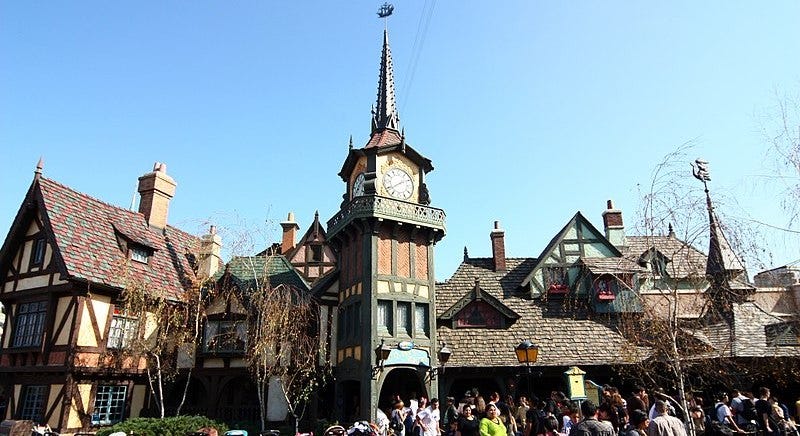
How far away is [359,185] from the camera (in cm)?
2339

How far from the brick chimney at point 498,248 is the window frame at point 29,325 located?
19.0m

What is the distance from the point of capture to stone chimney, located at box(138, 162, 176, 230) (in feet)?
85.4

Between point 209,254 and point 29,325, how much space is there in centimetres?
767

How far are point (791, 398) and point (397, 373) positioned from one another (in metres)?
15.3

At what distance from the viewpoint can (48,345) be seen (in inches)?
763

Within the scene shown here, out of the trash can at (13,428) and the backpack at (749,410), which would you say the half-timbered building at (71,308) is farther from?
the backpack at (749,410)

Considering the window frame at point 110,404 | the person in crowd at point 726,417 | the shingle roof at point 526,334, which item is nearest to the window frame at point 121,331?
the window frame at point 110,404

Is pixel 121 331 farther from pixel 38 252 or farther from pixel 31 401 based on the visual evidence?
pixel 38 252

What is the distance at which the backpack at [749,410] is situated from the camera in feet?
40.5

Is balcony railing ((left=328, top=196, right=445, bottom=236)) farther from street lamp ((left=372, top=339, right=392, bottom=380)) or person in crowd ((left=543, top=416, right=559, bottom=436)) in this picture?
person in crowd ((left=543, top=416, right=559, bottom=436))

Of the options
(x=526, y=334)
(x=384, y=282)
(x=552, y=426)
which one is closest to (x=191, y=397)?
(x=384, y=282)

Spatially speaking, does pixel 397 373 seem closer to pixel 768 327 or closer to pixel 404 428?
pixel 404 428

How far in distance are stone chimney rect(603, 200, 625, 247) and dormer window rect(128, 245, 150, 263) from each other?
21.8 metres

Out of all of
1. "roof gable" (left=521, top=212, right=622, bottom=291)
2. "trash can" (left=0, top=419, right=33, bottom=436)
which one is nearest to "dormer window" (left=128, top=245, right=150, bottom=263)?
"trash can" (left=0, top=419, right=33, bottom=436)
